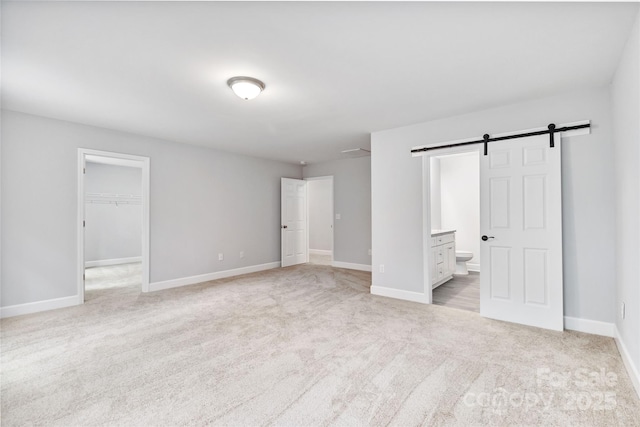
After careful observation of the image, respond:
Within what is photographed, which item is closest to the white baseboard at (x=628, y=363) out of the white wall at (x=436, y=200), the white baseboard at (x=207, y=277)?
the white wall at (x=436, y=200)

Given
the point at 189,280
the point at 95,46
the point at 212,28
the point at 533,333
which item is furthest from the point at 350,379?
the point at 189,280

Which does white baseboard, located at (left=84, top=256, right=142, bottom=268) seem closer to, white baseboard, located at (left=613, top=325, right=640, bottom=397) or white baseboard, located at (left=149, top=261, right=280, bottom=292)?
white baseboard, located at (left=149, top=261, right=280, bottom=292)

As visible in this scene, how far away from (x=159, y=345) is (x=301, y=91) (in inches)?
109

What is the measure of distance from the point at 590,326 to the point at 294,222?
5383 mm

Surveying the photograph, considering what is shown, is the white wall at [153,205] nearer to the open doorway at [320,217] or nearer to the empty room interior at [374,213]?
the empty room interior at [374,213]

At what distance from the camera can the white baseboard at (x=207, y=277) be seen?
4.78 meters

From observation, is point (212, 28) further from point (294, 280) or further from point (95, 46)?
point (294, 280)

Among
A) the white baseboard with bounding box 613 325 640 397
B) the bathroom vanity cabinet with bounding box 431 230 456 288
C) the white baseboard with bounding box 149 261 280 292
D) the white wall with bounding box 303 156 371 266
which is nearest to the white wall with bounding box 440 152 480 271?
the bathroom vanity cabinet with bounding box 431 230 456 288

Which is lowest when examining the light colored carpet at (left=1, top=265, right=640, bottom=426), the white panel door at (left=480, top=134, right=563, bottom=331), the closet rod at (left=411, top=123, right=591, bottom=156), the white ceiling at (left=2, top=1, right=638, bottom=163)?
the light colored carpet at (left=1, top=265, right=640, bottom=426)

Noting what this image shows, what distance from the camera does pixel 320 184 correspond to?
369 inches

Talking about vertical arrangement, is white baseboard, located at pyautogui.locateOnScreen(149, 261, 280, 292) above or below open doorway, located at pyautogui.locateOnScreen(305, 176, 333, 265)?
below

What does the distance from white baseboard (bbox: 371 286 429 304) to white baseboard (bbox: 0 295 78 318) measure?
4.11 meters

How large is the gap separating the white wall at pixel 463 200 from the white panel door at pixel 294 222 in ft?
10.6

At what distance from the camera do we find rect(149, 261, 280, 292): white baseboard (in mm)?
4777
